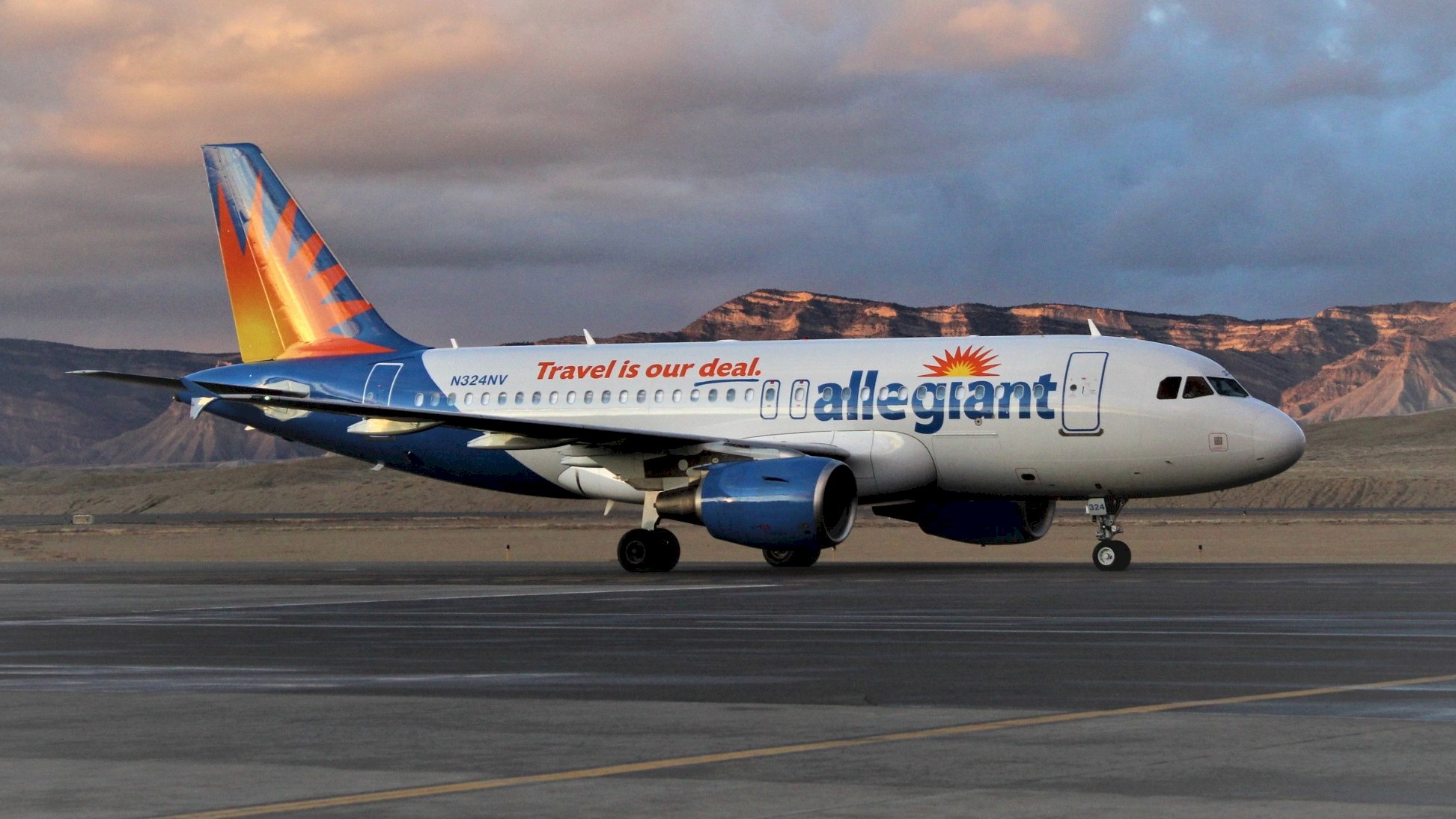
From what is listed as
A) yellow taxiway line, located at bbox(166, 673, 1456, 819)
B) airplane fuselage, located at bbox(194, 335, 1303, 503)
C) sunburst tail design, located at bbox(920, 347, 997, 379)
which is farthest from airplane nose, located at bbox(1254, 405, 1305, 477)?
yellow taxiway line, located at bbox(166, 673, 1456, 819)

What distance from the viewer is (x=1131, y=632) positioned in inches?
679

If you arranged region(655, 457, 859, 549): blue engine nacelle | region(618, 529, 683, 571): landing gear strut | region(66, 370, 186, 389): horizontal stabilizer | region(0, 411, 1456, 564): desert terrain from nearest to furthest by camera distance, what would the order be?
region(655, 457, 859, 549): blue engine nacelle < region(618, 529, 683, 571): landing gear strut < region(66, 370, 186, 389): horizontal stabilizer < region(0, 411, 1456, 564): desert terrain

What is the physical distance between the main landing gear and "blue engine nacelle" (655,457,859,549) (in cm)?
399

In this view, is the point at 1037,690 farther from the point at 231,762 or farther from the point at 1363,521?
the point at 1363,521

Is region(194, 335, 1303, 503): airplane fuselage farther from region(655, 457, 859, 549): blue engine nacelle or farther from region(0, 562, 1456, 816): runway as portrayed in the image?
region(0, 562, 1456, 816): runway

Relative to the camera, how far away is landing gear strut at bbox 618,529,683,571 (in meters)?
33.2

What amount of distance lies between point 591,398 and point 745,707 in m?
25.0

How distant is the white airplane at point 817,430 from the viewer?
31.4 m

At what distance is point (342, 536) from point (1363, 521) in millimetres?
28608

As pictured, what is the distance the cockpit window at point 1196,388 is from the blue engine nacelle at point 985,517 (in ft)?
11.9

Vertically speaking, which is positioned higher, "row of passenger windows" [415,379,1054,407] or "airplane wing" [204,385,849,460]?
"row of passenger windows" [415,379,1054,407]

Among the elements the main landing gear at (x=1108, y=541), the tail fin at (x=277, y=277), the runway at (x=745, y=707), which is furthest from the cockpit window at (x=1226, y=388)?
the tail fin at (x=277, y=277)

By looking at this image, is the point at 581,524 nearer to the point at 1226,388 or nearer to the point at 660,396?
the point at 660,396

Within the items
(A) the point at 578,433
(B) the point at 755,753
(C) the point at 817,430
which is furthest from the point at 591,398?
(B) the point at 755,753
